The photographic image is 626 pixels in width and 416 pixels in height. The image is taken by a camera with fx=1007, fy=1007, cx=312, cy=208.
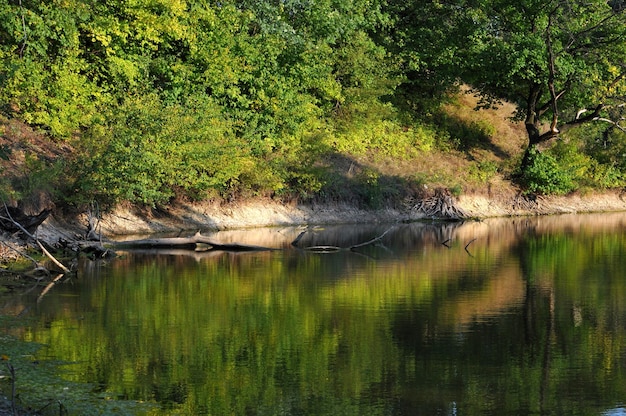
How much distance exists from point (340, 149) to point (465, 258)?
1505cm

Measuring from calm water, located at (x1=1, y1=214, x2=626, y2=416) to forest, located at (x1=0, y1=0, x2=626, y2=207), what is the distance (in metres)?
5.36

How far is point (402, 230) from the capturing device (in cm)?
3544

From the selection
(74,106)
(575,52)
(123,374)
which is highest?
(575,52)

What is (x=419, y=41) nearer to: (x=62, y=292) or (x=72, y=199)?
(x=72, y=199)

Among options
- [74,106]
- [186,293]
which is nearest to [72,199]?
[74,106]

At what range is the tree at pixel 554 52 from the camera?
40.6 metres

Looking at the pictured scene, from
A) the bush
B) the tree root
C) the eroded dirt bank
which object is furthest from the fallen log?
the bush

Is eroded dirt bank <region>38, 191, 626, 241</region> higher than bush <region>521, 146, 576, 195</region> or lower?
lower

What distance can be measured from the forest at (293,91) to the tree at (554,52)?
0.08m

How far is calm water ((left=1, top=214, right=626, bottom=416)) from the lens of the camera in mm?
11805

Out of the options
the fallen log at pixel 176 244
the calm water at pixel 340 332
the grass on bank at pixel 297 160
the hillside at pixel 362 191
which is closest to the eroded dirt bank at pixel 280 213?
the hillside at pixel 362 191

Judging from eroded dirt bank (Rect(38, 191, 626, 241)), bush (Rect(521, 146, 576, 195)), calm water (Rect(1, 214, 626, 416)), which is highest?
bush (Rect(521, 146, 576, 195))

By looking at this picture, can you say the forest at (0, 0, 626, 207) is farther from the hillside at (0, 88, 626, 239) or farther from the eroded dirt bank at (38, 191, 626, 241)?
the eroded dirt bank at (38, 191, 626, 241)

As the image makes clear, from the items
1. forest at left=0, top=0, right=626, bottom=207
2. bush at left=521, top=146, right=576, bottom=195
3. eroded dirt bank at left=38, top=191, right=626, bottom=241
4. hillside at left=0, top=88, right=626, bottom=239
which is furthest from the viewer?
bush at left=521, top=146, right=576, bottom=195
